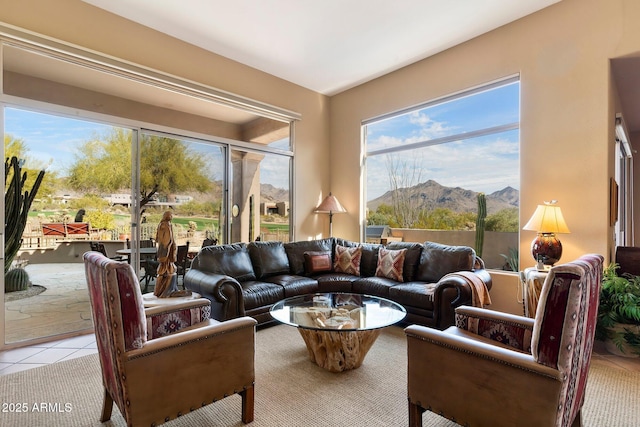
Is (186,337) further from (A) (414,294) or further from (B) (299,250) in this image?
(B) (299,250)

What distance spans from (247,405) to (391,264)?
8.43 ft

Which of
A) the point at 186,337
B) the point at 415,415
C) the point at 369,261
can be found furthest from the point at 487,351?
the point at 369,261

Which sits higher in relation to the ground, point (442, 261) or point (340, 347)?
point (442, 261)

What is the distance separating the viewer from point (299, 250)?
4520 millimetres

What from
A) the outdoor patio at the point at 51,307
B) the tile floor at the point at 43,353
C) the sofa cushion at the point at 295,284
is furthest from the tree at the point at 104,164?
the sofa cushion at the point at 295,284

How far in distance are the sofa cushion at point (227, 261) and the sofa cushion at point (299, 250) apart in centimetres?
61

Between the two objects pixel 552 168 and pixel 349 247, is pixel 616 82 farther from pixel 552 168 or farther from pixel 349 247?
pixel 349 247

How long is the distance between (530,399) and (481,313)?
0.71 meters

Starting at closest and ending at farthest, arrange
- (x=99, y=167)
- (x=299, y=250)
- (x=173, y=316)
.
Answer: (x=173, y=316) < (x=99, y=167) < (x=299, y=250)

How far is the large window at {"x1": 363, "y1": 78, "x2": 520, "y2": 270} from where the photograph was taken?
3.99 meters

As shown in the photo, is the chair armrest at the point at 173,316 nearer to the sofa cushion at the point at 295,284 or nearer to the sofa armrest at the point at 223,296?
the sofa armrest at the point at 223,296

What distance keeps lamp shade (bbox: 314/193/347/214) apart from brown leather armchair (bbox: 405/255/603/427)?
372cm

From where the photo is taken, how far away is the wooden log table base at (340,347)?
2469mm

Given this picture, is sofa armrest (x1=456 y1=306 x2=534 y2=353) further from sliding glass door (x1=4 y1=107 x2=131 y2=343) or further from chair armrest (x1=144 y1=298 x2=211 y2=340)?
sliding glass door (x1=4 y1=107 x2=131 y2=343)
